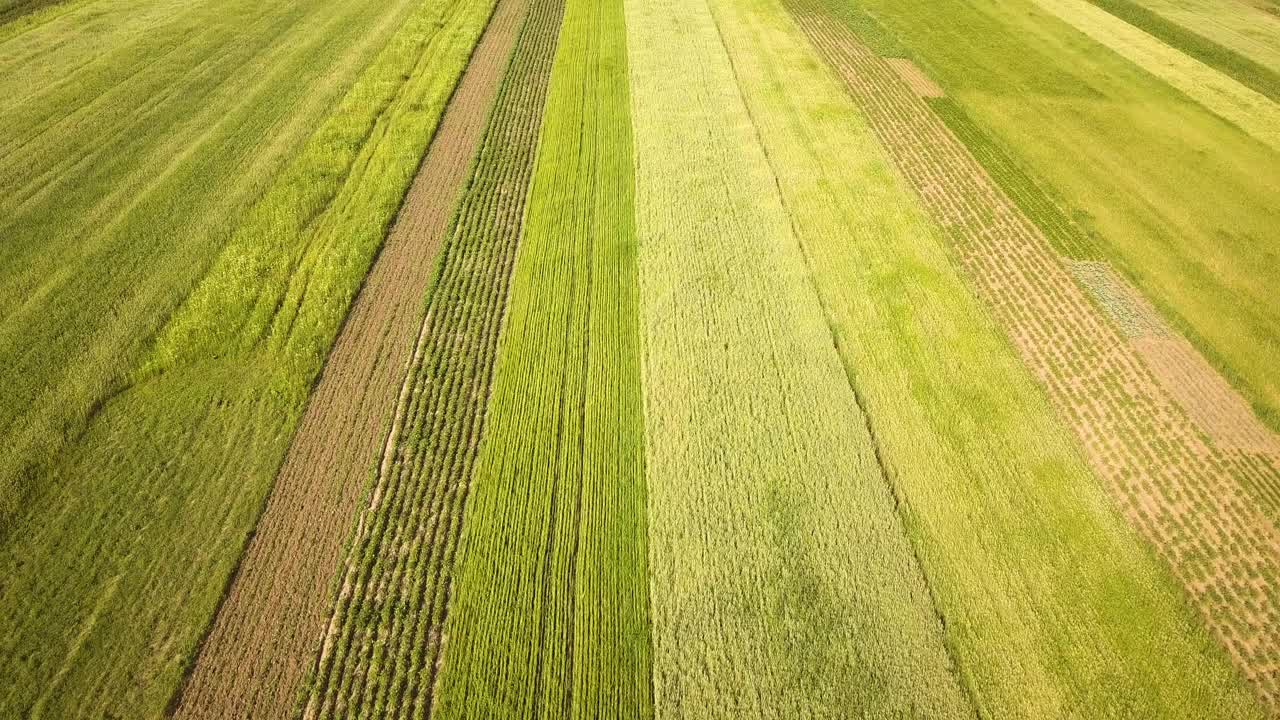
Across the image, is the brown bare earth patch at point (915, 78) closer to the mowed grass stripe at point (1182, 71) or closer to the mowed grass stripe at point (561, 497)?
the mowed grass stripe at point (1182, 71)

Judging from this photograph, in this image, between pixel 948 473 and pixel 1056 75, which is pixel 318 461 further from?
pixel 1056 75

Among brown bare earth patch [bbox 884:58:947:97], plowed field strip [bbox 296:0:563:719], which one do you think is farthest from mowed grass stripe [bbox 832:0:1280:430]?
plowed field strip [bbox 296:0:563:719]

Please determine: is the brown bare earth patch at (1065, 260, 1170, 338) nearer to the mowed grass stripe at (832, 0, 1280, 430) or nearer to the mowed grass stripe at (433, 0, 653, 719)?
the mowed grass stripe at (832, 0, 1280, 430)

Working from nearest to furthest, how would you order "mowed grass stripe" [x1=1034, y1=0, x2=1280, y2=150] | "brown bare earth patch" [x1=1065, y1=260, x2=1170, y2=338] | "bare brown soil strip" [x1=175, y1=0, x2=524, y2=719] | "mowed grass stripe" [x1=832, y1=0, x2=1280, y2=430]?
1. "bare brown soil strip" [x1=175, y1=0, x2=524, y2=719]
2. "brown bare earth patch" [x1=1065, y1=260, x2=1170, y2=338]
3. "mowed grass stripe" [x1=832, y1=0, x2=1280, y2=430]
4. "mowed grass stripe" [x1=1034, y1=0, x2=1280, y2=150]

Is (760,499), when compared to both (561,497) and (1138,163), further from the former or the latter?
(1138,163)

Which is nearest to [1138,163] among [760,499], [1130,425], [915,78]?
[915,78]
